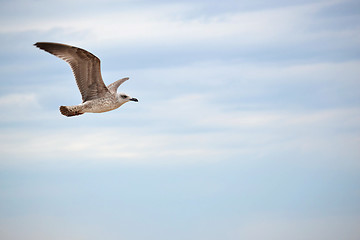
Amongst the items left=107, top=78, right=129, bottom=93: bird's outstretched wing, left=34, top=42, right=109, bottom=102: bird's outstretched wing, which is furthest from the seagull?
left=107, top=78, right=129, bottom=93: bird's outstretched wing

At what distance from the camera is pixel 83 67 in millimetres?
24734

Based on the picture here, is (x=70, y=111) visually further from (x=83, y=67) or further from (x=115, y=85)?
(x=115, y=85)

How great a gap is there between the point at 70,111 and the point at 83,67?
1.93m

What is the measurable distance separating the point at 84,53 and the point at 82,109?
245 cm

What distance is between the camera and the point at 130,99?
85.3ft

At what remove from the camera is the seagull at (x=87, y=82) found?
24.3 metres

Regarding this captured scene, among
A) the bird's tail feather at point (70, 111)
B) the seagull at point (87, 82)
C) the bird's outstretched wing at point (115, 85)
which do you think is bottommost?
the bird's tail feather at point (70, 111)

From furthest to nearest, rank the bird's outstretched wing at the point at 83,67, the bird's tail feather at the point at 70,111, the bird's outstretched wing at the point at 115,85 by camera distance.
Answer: the bird's outstretched wing at the point at 115,85 < the bird's tail feather at the point at 70,111 < the bird's outstretched wing at the point at 83,67

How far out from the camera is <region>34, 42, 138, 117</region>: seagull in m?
24.3

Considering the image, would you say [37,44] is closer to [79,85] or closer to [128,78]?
[79,85]

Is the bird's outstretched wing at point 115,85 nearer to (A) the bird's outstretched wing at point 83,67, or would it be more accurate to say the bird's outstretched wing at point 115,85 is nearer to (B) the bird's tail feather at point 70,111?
(A) the bird's outstretched wing at point 83,67

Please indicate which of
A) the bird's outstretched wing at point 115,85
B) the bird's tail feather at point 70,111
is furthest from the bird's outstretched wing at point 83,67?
the bird's outstretched wing at point 115,85

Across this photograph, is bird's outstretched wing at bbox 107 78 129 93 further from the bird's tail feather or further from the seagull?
the bird's tail feather

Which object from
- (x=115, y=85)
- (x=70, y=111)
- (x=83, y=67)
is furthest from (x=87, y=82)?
(x=115, y=85)
